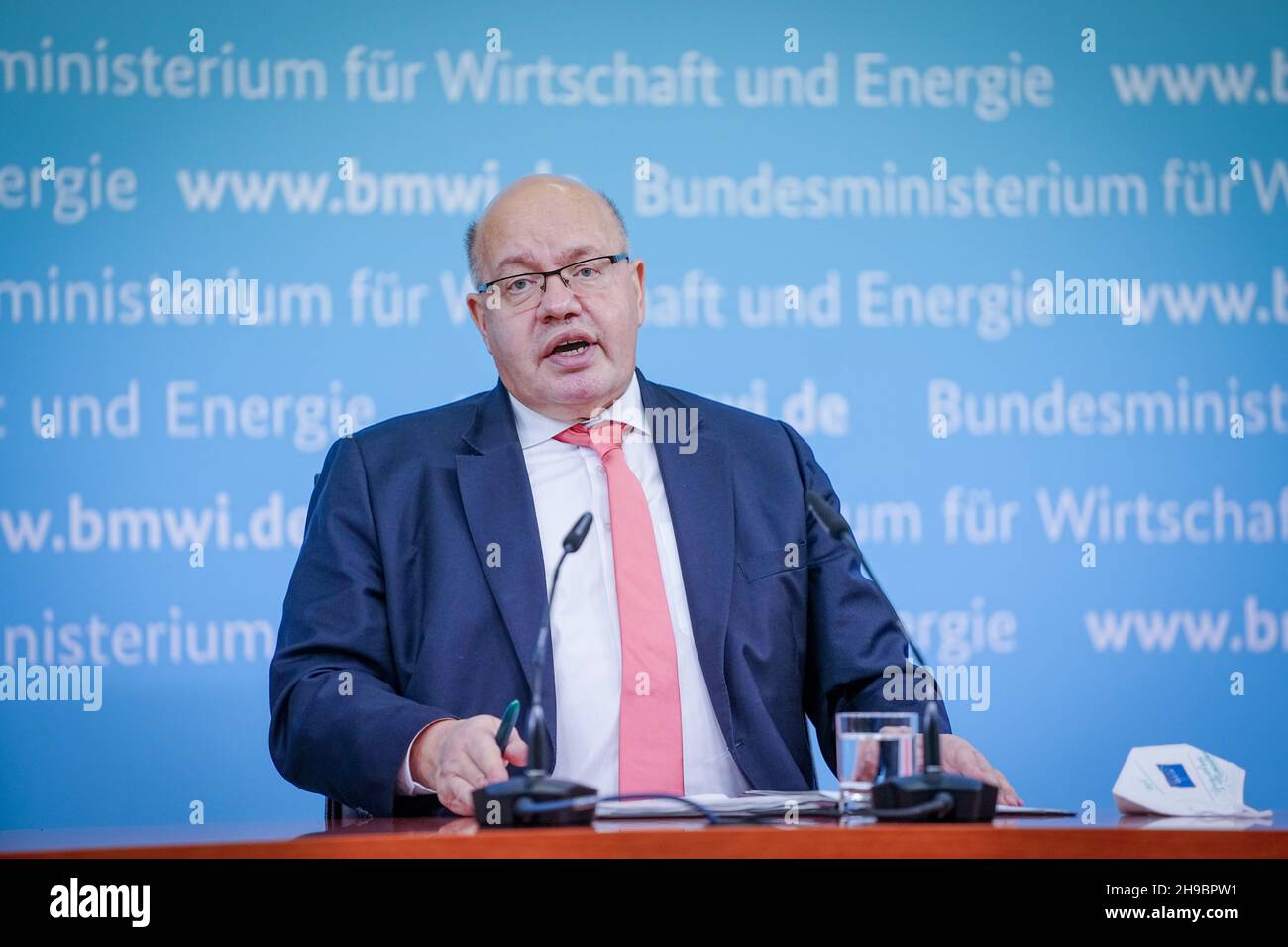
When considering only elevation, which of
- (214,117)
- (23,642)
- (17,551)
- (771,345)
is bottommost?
(23,642)

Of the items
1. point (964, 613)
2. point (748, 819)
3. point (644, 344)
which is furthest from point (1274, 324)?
point (748, 819)

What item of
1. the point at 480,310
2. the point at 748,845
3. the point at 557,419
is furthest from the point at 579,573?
the point at 748,845

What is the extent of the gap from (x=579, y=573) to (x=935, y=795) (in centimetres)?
107

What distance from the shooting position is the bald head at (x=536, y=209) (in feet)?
9.34

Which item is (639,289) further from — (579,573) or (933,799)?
(933,799)

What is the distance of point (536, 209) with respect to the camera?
112 inches

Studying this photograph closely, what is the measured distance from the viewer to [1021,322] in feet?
11.3

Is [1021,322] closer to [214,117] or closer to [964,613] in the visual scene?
[964,613]

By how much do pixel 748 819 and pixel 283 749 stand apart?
3.32 feet

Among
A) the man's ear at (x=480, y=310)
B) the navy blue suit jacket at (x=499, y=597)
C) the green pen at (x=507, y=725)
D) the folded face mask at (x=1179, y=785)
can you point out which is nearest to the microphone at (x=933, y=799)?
the folded face mask at (x=1179, y=785)

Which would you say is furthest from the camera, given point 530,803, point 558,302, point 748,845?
point 558,302

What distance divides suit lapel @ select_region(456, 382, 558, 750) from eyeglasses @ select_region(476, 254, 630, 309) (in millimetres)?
239

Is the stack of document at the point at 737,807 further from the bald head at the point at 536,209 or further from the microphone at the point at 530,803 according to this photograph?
the bald head at the point at 536,209
